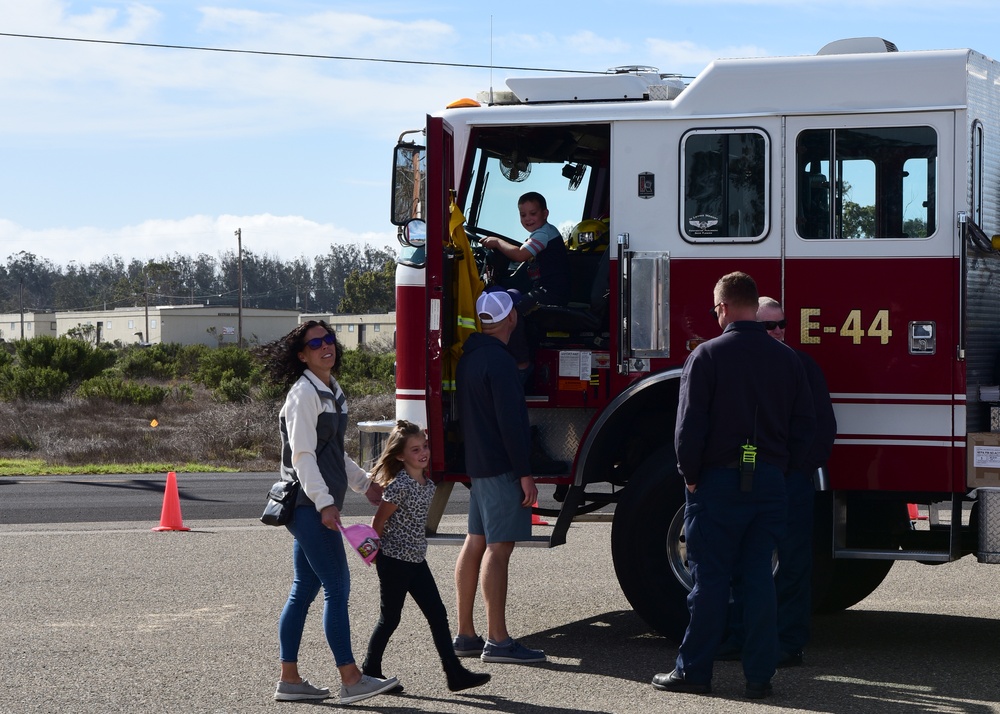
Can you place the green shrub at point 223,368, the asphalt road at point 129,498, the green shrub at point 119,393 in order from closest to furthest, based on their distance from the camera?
the asphalt road at point 129,498
the green shrub at point 119,393
the green shrub at point 223,368

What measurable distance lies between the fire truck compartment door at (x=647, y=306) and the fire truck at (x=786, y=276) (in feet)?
0.04

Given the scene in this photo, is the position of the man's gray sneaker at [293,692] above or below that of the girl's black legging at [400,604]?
below

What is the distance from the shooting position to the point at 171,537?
37.4 ft

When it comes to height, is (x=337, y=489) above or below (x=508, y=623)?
above

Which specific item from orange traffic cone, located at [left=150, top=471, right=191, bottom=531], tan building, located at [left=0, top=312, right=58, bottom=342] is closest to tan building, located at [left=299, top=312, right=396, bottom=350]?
tan building, located at [left=0, top=312, right=58, bottom=342]

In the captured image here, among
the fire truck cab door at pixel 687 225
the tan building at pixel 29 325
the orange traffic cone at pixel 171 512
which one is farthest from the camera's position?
the tan building at pixel 29 325

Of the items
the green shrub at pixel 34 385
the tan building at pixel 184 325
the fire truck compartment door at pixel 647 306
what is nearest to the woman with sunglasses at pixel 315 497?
the fire truck compartment door at pixel 647 306

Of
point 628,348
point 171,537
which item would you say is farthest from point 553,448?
point 171,537

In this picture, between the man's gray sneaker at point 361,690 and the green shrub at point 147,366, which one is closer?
the man's gray sneaker at point 361,690

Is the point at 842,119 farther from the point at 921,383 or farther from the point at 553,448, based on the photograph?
the point at 553,448

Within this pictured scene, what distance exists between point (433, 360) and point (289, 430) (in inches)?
59.5

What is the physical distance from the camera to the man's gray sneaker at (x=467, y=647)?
6.57 metres

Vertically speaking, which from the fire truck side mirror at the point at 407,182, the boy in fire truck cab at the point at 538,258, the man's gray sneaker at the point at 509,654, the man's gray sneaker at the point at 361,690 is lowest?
the man's gray sneaker at the point at 509,654

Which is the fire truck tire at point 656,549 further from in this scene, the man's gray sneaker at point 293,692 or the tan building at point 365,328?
the tan building at point 365,328
